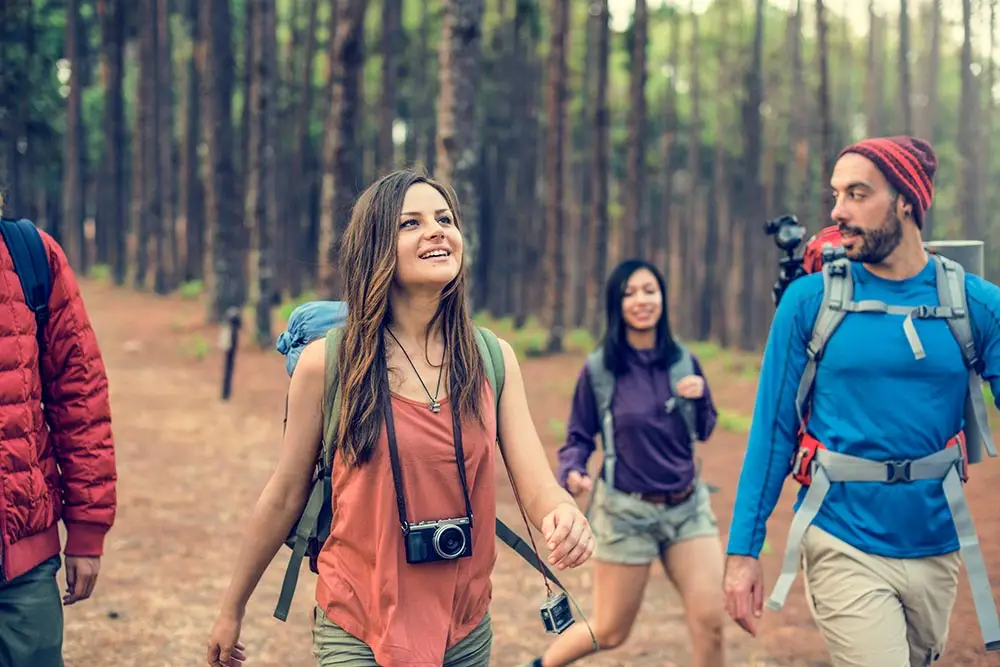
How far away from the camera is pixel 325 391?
3094 millimetres

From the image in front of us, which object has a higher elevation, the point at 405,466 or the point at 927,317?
the point at 927,317

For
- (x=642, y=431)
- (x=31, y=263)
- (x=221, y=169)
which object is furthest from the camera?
→ (x=221, y=169)

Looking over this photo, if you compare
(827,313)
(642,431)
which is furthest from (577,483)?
(827,313)

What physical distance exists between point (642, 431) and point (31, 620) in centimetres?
333

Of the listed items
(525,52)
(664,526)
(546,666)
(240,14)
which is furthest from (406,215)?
(240,14)

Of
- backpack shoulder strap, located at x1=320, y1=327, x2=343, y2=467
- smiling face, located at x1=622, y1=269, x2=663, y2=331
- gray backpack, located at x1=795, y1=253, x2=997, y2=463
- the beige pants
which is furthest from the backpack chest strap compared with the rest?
smiling face, located at x1=622, y1=269, x2=663, y2=331

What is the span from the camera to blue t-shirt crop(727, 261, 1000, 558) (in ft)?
12.2

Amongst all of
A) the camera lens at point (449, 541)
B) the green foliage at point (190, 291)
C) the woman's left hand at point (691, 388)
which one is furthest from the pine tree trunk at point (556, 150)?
the camera lens at point (449, 541)

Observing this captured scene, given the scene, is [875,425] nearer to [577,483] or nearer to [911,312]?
[911,312]

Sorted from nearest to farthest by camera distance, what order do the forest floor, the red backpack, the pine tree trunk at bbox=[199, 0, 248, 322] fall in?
the red backpack
the forest floor
the pine tree trunk at bbox=[199, 0, 248, 322]

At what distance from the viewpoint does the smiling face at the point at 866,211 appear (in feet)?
12.6

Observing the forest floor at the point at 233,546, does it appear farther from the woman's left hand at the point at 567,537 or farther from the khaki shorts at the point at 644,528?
the woman's left hand at the point at 567,537

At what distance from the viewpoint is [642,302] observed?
20.1ft

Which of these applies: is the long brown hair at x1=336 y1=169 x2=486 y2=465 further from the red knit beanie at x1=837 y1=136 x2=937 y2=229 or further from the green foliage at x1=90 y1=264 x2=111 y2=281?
the green foliage at x1=90 y1=264 x2=111 y2=281
